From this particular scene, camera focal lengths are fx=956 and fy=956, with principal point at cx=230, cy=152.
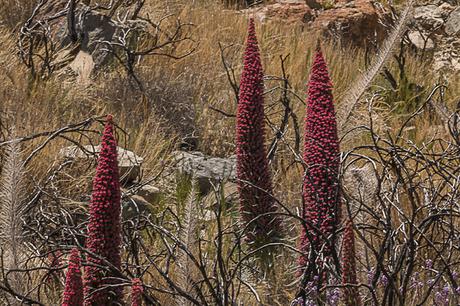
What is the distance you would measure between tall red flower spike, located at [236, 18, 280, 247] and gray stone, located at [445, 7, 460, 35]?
24.0 ft

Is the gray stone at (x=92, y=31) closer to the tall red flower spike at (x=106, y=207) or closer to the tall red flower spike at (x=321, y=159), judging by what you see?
the tall red flower spike at (x=321, y=159)

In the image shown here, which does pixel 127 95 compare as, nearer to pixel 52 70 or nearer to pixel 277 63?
pixel 52 70

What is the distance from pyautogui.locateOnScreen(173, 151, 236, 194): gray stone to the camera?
559cm

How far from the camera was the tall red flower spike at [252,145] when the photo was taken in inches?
158

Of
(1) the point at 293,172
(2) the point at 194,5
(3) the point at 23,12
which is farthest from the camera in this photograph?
(2) the point at 194,5

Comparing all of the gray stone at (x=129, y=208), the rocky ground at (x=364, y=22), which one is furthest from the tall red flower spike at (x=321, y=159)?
the rocky ground at (x=364, y=22)

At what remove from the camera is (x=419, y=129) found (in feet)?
23.5

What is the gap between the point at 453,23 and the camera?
11.2 metres

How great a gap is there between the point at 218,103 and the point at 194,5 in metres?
3.31

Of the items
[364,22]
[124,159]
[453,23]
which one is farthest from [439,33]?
[124,159]

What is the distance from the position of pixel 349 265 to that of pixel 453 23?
923 centimetres

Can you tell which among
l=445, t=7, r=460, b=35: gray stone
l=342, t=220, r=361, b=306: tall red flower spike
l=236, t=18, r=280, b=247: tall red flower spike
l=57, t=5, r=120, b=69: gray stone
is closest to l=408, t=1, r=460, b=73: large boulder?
l=445, t=7, r=460, b=35: gray stone

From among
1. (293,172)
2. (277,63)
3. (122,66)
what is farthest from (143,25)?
(293,172)

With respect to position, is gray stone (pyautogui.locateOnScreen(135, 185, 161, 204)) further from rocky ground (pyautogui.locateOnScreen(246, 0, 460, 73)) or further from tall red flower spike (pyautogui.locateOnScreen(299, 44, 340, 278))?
rocky ground (pyautogui.locateOnScreen(246, 0, 460, 73))
